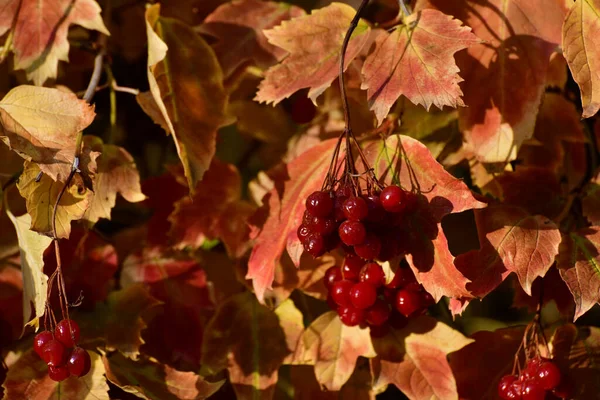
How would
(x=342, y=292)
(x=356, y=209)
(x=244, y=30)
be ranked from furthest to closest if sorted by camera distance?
(x=244, y=30)
(x=342, y=292)
(x=356, y=209)

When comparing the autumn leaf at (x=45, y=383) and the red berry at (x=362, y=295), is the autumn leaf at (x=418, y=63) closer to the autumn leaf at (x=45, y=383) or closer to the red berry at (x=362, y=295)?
the red berry at (x=362, y=295)

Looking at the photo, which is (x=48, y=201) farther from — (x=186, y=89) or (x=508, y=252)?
(x=508, y=252)

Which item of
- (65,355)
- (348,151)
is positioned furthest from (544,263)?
(65,355)

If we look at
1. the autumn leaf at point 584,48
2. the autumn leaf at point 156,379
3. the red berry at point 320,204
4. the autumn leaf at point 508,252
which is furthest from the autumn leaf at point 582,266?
the autumn leaf at point 156,379

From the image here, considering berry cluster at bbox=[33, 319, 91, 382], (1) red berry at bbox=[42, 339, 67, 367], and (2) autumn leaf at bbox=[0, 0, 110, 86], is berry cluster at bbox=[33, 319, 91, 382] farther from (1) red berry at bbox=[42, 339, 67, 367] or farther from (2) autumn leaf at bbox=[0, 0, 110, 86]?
(2) autumn leaf at bbox=[0, 0, 110, 86]

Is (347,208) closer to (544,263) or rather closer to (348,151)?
(348,151)

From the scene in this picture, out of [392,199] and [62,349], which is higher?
[392,199]

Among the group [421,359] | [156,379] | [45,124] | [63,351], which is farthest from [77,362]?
[421,359]
